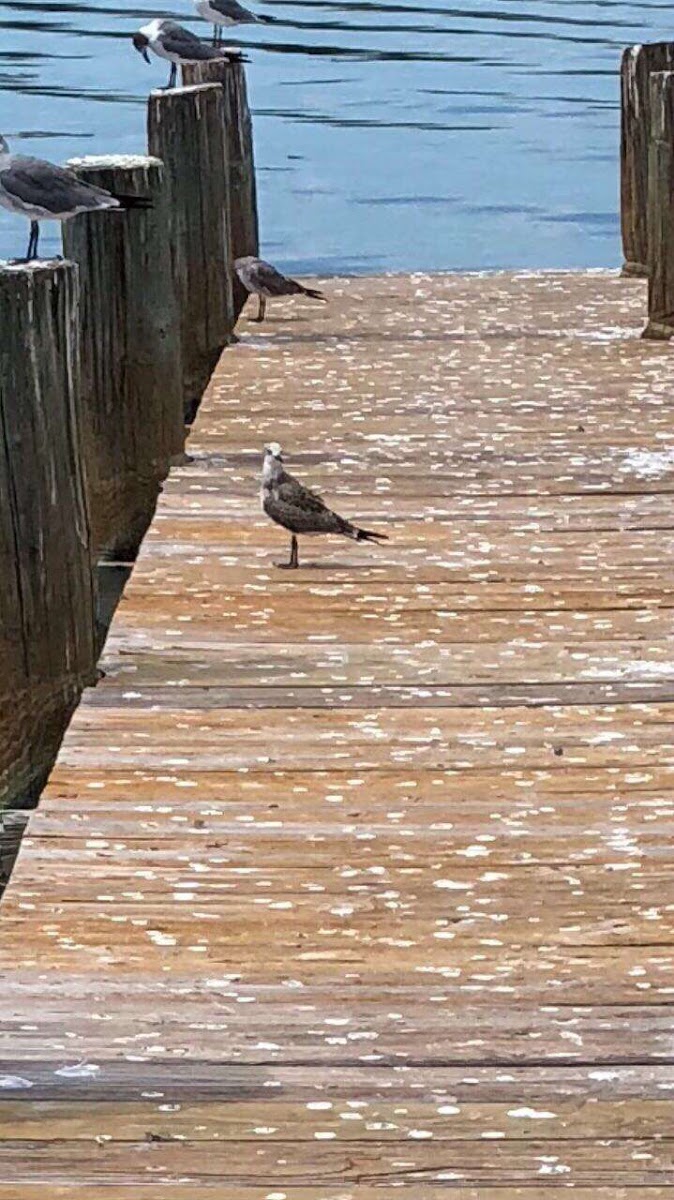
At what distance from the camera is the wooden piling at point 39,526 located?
5355 mm

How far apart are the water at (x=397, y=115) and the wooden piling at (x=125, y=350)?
530 inches

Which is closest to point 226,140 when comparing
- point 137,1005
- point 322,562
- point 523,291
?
point 523,291

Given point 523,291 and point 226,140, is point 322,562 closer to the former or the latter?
point 226,140

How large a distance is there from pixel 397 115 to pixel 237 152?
63.3 feet

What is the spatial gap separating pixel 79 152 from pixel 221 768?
21.9m

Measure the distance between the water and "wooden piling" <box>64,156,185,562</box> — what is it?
13.5 meters

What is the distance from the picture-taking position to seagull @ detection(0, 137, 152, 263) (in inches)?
305

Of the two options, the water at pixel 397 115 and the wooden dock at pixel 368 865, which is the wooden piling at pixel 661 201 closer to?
the wooden dock at pixel 368 865

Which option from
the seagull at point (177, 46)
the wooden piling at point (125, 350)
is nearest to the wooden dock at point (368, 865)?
the wooden piling at point (125, 350)

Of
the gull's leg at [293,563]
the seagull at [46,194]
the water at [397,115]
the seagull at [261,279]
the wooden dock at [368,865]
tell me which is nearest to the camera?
the wooden dock at [368,865]

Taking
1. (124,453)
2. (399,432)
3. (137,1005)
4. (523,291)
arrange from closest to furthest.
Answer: (137,1005) < (124,453) < (399,432) < (523,291)

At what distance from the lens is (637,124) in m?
12.3

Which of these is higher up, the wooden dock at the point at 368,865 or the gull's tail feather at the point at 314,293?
the wooden dock at the point at 368,865

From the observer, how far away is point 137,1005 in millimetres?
4109
